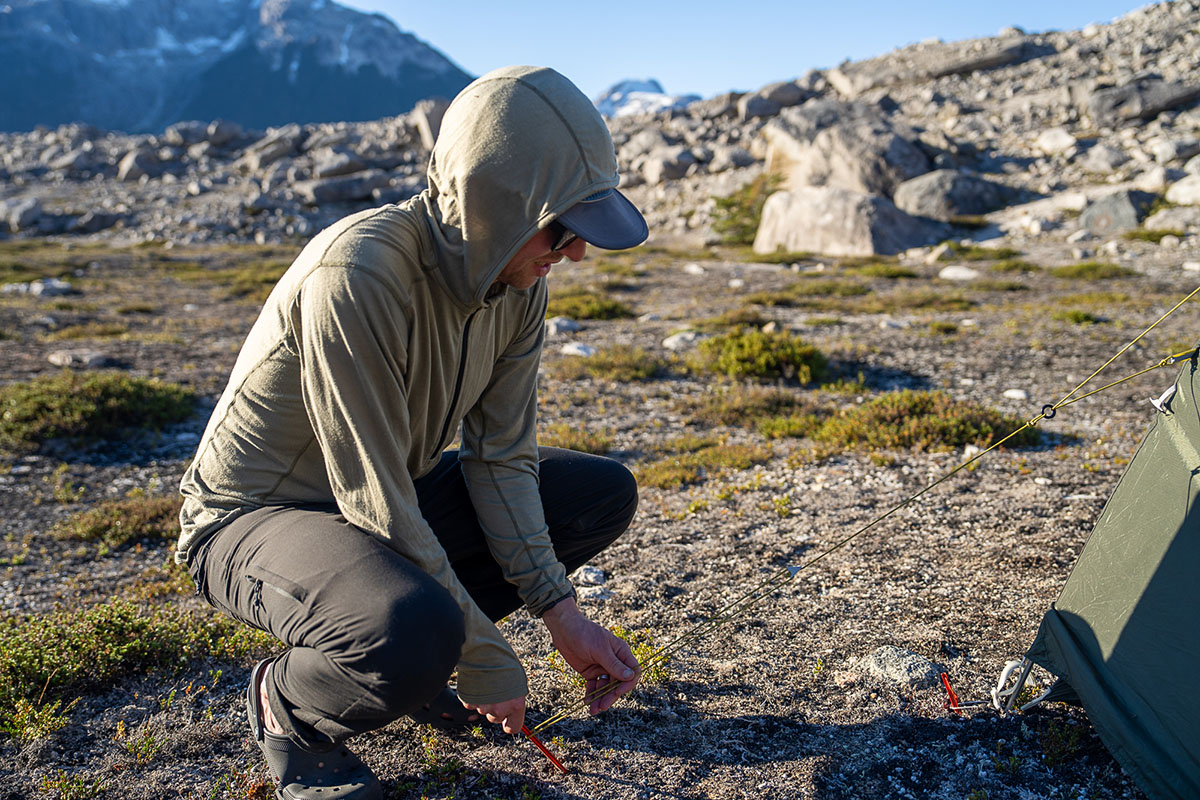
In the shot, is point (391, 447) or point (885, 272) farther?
point (885, 272)

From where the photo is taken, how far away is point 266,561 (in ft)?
7.96

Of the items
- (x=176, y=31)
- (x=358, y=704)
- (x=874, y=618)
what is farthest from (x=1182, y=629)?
(x=176, y=31)

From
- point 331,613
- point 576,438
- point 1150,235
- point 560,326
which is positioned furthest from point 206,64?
point 331,613

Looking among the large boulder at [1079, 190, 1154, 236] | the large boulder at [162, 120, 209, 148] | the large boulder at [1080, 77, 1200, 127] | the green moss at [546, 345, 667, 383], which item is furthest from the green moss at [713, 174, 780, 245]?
the large boulder at [162, 120, 209, 148]

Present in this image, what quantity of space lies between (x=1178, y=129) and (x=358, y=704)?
31.5m

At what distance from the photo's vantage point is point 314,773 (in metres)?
2.67

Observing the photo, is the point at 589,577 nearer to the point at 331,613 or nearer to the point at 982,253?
the point at 331,613

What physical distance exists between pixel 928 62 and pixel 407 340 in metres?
46.2

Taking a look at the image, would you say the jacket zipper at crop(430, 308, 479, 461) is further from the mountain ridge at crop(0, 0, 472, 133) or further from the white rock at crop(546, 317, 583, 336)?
the mountain ridge at crop(0, 0, 472, 133)

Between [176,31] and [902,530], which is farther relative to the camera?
[176,31]

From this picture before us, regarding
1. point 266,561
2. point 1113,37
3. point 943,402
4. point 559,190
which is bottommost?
point 943,402

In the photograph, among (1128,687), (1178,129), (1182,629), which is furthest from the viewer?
(1178,129)

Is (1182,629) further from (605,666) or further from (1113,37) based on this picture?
(1113,37)

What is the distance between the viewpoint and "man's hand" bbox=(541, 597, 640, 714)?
2.72 meters
